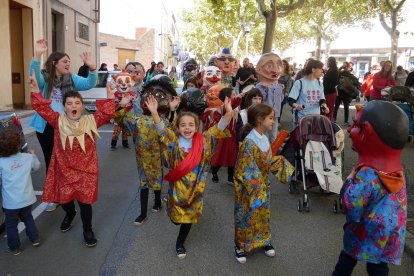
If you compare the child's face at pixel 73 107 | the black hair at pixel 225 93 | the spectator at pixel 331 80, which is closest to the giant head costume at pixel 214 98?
the black hair at pixel 225 93

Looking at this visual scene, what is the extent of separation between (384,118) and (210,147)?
1.56 meters

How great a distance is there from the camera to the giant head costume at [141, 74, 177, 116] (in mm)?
4086

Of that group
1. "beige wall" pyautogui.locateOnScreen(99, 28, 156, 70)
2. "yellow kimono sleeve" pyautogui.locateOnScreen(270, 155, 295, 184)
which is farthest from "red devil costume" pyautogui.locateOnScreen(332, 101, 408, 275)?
"beige wall" pyautogui.locateOnScreen(99, 28, 156, 70)

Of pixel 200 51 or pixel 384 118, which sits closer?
pixel 384 118

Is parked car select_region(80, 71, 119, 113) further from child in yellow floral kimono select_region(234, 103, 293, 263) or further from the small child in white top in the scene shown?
child in yellow floral kimono select_region(234, 103, 293, 263)

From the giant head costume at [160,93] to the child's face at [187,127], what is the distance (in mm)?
731

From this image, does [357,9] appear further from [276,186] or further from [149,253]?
[149,253]

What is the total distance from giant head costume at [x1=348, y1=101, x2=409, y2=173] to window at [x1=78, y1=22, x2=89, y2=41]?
56.8 feet

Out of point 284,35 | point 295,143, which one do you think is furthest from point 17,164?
point 284,35

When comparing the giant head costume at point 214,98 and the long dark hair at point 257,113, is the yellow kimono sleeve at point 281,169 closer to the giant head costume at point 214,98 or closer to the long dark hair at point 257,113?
the long dark hair at point 257,113

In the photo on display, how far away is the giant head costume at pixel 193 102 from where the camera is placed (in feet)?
16.9

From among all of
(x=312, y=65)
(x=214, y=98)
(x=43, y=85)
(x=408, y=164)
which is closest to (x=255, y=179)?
(x=214, y=98)

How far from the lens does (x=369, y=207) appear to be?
2.54 m

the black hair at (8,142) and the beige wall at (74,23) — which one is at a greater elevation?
the beige wall at (74,23)
